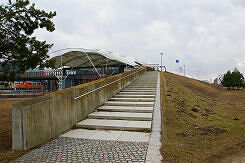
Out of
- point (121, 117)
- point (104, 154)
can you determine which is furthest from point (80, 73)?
point (104, 154)

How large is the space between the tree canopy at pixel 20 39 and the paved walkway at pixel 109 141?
2.21m

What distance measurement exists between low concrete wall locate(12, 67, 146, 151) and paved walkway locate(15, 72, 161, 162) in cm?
27

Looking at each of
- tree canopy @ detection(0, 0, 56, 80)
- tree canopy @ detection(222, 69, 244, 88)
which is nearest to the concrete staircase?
tree canopy @ detection(0, 0, 56, 80)

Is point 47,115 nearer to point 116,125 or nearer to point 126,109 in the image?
point 116,125

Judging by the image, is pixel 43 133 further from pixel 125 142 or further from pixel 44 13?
pixel 44 13

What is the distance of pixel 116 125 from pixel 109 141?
1.28 m

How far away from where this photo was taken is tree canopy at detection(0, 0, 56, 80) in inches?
196

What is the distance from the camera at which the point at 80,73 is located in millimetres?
43438

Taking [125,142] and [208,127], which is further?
[208,127]

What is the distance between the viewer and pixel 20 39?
17.3ft

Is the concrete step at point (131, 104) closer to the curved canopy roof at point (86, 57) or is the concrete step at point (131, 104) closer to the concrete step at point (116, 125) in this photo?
the concrete step at point (116, 125)

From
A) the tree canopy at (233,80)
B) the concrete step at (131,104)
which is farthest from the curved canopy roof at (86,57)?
the tree canopy at (233,80)

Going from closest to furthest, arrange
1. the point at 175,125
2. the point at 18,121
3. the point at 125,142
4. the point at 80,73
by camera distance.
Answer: the point at 18,121 < the point at 125,142 < the point at 175,125 < the point at 80,73

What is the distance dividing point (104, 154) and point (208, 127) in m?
4.13
